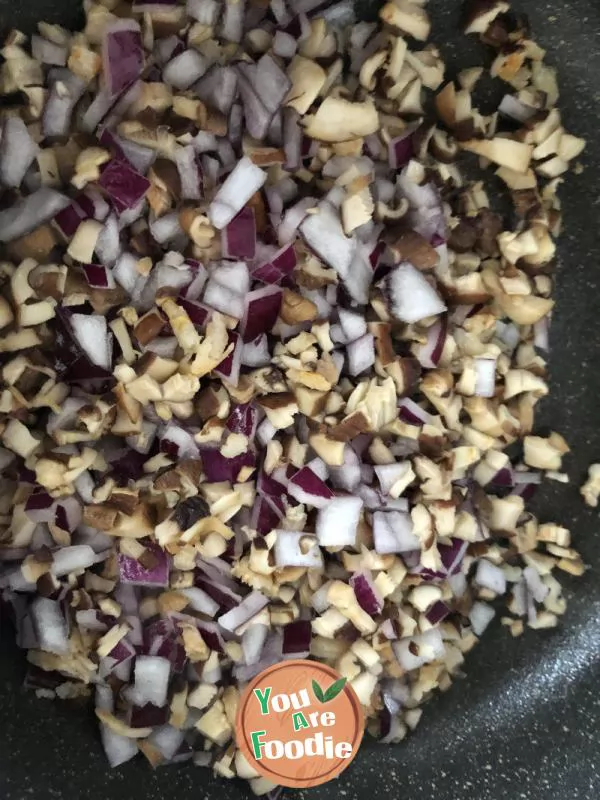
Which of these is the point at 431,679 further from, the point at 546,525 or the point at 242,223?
the point at 242,223

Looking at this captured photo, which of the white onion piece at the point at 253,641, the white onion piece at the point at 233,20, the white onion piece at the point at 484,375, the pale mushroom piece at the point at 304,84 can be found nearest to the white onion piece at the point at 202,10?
the white onion piece at the point at 233,20

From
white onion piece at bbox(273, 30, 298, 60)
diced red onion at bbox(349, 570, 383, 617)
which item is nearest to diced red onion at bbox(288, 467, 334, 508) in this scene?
diced red onion at bbox(349, 570, 383, 617)

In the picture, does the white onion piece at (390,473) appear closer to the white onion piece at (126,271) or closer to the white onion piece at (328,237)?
the white onion piece at (328,237)

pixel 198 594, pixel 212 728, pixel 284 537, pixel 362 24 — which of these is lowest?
pixel 212 728

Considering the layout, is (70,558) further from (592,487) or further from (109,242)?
(592,487)

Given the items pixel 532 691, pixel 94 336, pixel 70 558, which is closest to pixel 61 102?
pixel 94 336

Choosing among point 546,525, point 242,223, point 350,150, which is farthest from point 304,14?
point 546,525

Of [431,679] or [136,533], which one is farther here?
[431,679]

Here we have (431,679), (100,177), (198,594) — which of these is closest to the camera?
(100,177)
